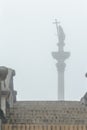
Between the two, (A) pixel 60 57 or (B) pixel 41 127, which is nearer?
(B) pixel 41 127

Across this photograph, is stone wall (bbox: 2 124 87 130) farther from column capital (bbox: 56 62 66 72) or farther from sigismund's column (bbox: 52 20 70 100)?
column capital (bbox: 56 62 66 72)

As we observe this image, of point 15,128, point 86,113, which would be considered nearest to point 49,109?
point 86,113

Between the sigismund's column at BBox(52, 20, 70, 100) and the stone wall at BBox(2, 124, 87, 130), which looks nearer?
the stone wall at BBox(2, 124, 87, 130)

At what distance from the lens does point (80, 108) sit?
17.4 metres

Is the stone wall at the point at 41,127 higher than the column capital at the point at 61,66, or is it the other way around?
the stone wall at the point at 41,127

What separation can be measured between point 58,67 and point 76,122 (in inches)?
1727

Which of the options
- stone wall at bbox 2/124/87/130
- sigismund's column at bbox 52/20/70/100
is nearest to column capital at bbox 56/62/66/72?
sigismund's column at bbox 52/20/70/100

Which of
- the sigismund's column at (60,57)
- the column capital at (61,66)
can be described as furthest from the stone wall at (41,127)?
the column capital at (61,66)

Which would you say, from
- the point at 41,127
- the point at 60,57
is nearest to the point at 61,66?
the point at 60,57

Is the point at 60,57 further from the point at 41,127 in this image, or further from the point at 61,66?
the point at 41,127

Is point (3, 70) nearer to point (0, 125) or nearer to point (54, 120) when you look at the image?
point (0, 125)

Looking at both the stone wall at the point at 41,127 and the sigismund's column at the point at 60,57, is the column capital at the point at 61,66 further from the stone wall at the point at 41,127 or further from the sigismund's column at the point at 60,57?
the stone wall at the point at 41,127

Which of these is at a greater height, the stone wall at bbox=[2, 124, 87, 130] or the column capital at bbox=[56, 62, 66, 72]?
the stone wall at bbox=[2, 124, 87, 130]

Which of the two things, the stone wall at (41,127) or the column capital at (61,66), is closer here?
the stone wall at (41,127)
